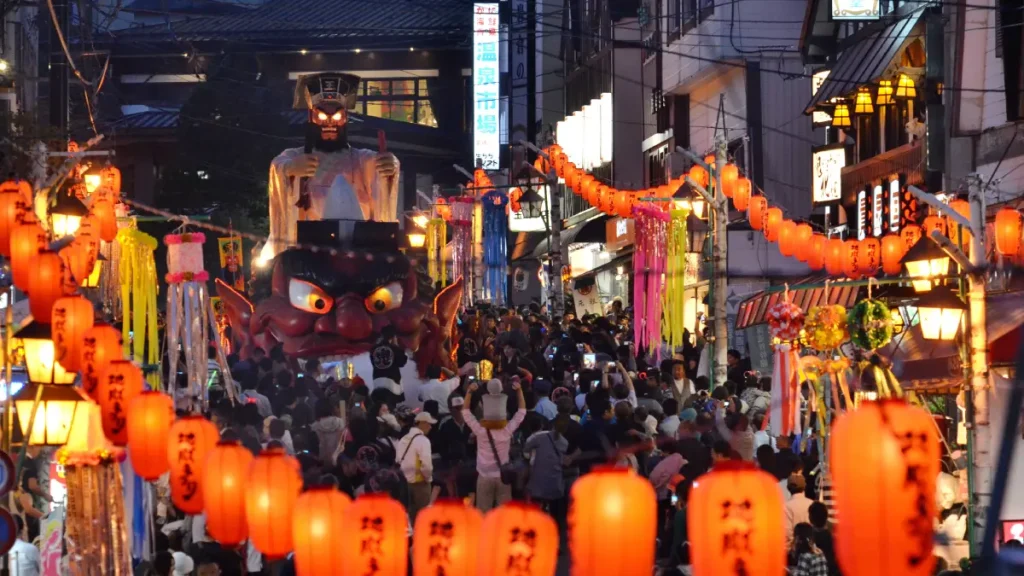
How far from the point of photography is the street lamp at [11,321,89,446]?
42.7 ft

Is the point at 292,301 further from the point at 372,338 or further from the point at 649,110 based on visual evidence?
the point at 649,110

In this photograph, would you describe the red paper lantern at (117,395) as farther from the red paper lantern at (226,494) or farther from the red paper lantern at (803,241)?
the red paper lantern at (803,241)

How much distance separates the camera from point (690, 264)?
32438 mm

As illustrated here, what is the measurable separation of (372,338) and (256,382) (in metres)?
4.24

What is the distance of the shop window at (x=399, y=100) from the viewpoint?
5775 centimetres

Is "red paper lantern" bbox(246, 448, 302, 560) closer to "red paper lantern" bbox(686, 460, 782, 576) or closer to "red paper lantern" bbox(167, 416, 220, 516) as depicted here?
"red paper lantern" bbox(167, 416, 220, 516)

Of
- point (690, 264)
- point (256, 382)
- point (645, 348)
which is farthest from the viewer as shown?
point (690, 264)

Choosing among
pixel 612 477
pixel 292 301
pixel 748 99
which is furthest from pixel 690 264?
pixel 612 477

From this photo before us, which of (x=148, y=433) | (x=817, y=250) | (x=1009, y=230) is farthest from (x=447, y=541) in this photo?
Result: (x=817, y=250)

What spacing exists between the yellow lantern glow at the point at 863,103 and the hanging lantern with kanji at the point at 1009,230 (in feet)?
26.6

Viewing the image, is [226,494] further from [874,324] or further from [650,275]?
[650,275]

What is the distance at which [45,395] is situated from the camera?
1326cm

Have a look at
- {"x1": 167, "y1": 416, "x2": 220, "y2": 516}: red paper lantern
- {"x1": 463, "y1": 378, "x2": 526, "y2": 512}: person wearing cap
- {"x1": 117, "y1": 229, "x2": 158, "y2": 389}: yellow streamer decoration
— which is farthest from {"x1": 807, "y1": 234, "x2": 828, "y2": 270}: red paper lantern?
{"x1": 167, "y1": 416, "x2": 220, "y2": 516}: red paper lantern

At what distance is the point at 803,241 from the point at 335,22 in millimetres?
38521
